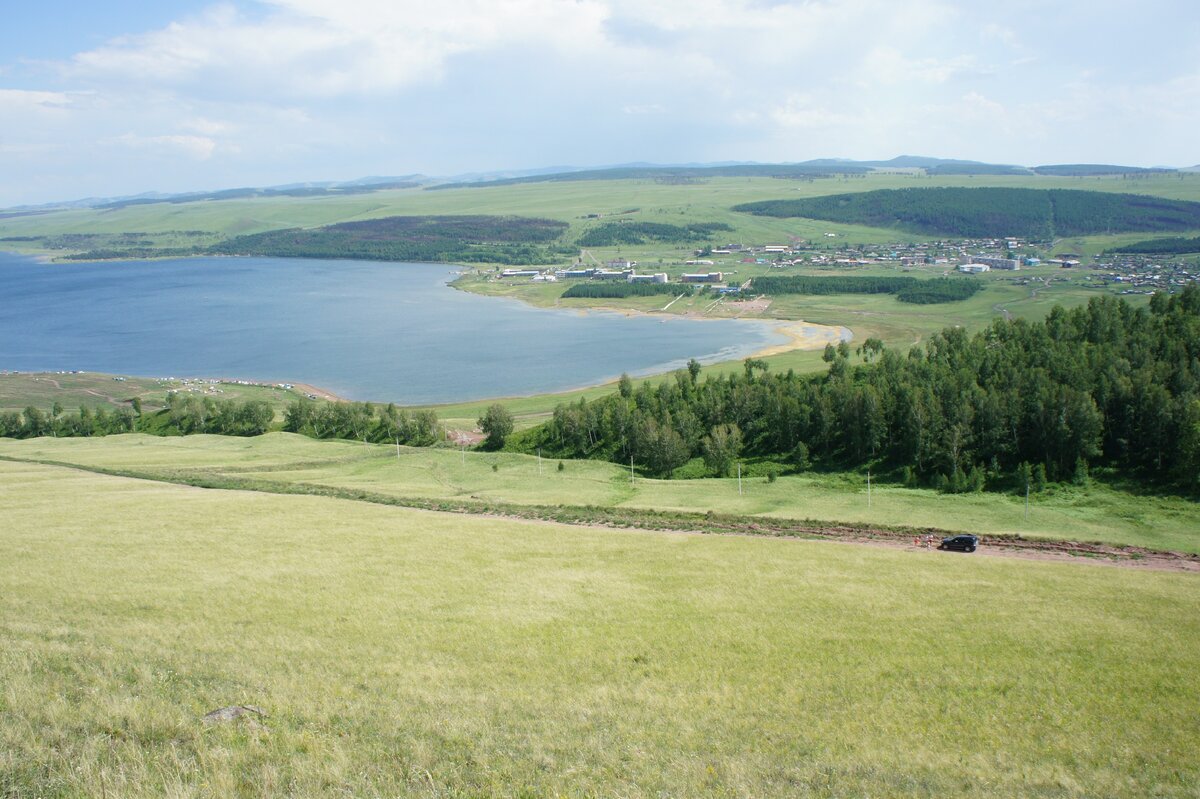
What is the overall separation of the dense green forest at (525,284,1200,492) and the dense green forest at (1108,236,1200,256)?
4821 inches

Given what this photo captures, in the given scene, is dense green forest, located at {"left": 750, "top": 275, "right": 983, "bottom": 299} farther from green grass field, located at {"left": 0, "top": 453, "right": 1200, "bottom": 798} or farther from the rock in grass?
the rock in grass

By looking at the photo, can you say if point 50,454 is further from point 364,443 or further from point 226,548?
point 226,548

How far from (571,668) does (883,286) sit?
449 ft

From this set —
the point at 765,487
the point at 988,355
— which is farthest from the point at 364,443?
the point at 988,355

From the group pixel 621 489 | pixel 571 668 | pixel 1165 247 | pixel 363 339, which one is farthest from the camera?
pixel 1165 247

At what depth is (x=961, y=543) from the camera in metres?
29.9

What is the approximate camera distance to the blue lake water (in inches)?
3605

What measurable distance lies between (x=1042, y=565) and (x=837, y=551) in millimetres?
6617

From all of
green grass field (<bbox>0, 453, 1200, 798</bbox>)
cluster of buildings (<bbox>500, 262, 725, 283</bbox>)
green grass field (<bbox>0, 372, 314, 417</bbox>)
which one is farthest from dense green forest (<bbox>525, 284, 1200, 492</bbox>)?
cluster of buildings (<bbox>500, 262, 725, 283</bbox>)

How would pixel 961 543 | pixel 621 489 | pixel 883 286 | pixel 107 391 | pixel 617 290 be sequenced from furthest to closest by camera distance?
pixel 617 290 < pixel 883 286 < pixel 107 391 < pixel 621 489 < pixel 961 543

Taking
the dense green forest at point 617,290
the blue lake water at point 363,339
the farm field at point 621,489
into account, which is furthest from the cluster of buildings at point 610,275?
the farm field at point 621,489

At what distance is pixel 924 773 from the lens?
11773 millimetres

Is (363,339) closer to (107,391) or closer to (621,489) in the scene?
(107,391)

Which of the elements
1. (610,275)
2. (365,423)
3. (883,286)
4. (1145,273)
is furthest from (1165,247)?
(365,423)
